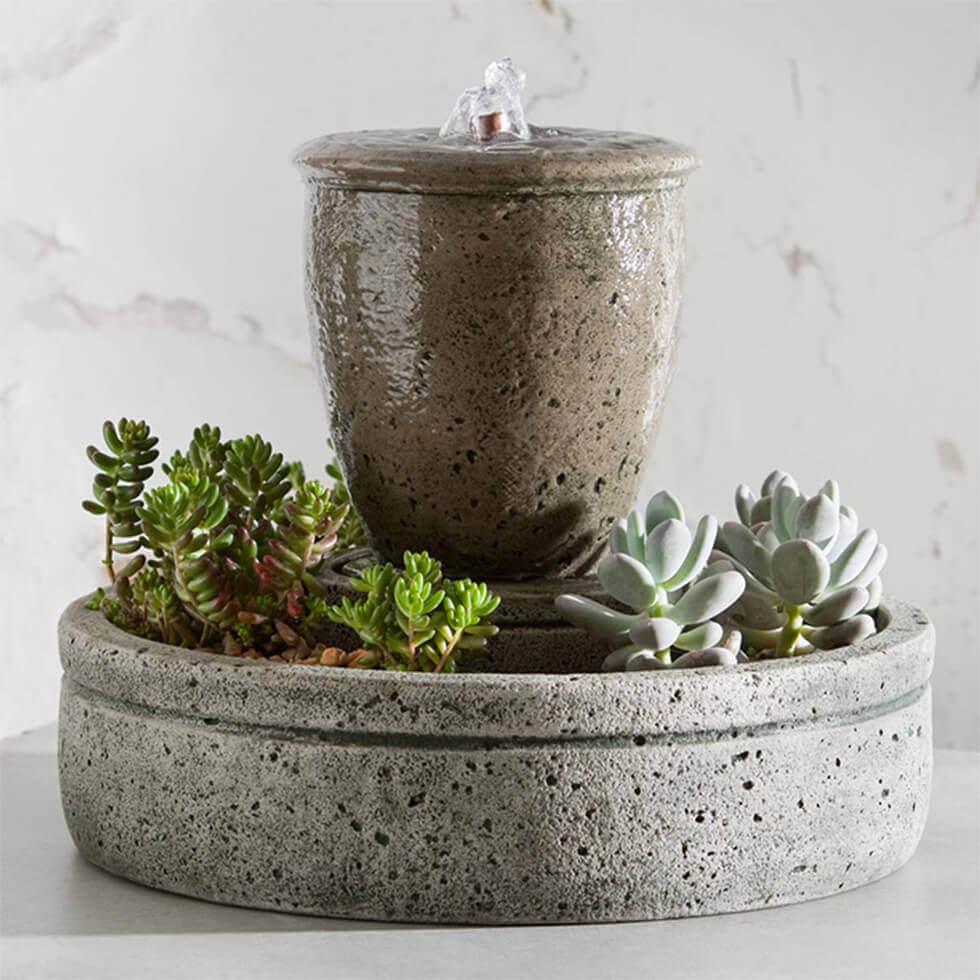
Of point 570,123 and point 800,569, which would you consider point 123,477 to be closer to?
point 800,569

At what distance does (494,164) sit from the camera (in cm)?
109

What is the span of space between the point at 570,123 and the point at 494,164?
3.18ft

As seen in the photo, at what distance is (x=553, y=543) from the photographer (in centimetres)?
119

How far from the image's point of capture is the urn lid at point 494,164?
109cm

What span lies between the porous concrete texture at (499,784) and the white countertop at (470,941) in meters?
0.01

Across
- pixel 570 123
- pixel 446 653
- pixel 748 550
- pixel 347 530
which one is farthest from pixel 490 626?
pixel 570 123

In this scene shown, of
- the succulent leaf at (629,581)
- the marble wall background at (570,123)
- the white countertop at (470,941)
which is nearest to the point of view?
the white countertop at (470,941)

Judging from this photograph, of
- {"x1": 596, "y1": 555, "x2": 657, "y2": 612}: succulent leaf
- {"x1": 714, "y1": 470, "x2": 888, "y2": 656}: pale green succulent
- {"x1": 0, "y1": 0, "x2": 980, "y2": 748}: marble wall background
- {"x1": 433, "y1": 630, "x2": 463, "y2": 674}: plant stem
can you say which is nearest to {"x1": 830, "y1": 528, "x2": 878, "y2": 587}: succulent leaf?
{"x1": 714, "y1": 470, "x2": 888, "y2": 656}: pale green succulent

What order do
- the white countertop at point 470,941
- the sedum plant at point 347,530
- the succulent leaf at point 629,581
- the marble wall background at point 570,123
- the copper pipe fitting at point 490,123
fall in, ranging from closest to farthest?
the white countertop at point 470,941, the succulent leaf at point 629,581, the copper pipe fitting at point 490,123, the sedum plant at point 347,530, the marble wall background at point 570,123

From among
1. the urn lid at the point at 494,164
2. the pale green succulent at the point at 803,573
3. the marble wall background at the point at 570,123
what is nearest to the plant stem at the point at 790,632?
the pale green succulent at the point at 803,573

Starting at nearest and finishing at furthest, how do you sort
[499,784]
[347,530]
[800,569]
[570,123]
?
[499,784] < [800,569] < [347,530] < [570,123]

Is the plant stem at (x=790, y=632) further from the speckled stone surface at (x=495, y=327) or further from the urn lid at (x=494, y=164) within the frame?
the urn lid at (x=494, y=164)

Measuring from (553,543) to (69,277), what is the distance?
1054 mm

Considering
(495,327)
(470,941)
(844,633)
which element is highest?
(495,327)
